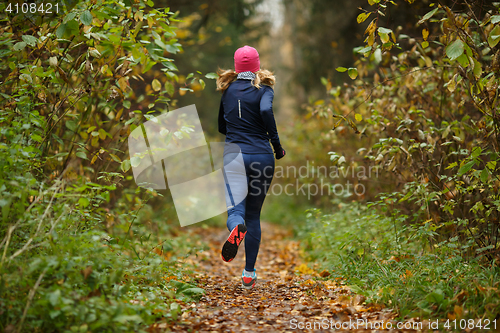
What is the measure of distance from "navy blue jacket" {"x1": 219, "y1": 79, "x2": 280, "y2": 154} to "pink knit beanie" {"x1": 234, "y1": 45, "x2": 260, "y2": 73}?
0.43 ft

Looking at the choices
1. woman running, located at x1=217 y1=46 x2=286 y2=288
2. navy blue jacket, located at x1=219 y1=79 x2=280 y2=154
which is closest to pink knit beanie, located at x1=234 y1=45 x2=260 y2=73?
woman running, located at x1=217 y1=46 x2=286 y2=288

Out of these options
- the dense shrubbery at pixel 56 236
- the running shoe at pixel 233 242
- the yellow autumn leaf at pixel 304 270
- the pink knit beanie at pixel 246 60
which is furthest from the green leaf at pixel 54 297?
the yellow autumn leaf at pixel 304 270

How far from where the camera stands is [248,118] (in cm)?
372

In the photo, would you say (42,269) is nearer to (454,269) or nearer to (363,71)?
(454,269)

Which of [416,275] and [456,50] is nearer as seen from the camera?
[456,50]

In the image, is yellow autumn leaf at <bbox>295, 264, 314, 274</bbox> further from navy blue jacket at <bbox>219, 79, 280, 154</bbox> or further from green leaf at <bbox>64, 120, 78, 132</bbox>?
green leaf at <bbox>64, 120, 78, 132</bbox>

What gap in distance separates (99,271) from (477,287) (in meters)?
2.68

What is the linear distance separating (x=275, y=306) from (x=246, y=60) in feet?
7.75

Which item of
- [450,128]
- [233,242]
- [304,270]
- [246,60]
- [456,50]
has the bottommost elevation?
[304,270]

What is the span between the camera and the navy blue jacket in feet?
12.1

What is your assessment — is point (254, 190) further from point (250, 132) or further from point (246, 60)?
point (246, 60)

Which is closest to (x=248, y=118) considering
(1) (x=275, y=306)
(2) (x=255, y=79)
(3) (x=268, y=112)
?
(3) (x=268, y=112)

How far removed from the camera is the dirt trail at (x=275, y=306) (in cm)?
277

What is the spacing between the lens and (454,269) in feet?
10.3
